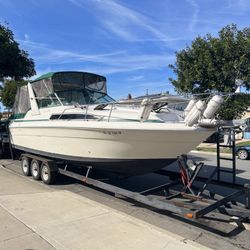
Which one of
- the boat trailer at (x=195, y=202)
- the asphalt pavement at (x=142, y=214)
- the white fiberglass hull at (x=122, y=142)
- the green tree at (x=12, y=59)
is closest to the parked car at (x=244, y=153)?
the asphalt pavement at (x=142, y=214)

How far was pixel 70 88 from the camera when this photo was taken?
958 centimetres

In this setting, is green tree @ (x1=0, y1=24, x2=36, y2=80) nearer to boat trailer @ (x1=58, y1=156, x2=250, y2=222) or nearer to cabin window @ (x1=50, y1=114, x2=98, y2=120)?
cabin window @ (x1=50, y1=114, x2=98, y2=120)

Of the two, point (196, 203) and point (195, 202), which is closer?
point (196, 203)

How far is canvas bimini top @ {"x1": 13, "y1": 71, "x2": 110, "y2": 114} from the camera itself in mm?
9391

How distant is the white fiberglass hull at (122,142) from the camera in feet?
20.7

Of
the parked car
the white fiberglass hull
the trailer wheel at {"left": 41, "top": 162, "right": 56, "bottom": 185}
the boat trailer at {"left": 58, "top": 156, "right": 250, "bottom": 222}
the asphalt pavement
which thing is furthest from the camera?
the parked car

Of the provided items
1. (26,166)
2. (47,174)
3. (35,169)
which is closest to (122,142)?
(47,174)

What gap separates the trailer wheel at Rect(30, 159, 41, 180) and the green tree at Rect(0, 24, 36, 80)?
10090mm

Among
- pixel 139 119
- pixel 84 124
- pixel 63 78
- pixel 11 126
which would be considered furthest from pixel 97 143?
pixel 11 126

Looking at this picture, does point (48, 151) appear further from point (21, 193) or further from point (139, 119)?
point (139, 119)

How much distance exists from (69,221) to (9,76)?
15938 millimetres

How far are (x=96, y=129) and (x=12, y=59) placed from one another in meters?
13.3

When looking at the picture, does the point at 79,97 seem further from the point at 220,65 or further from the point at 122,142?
the point at 220,65

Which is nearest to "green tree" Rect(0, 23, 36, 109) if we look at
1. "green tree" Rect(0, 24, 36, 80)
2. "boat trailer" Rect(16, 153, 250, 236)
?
"green tree" Rect(0, 24, 36, 80)
